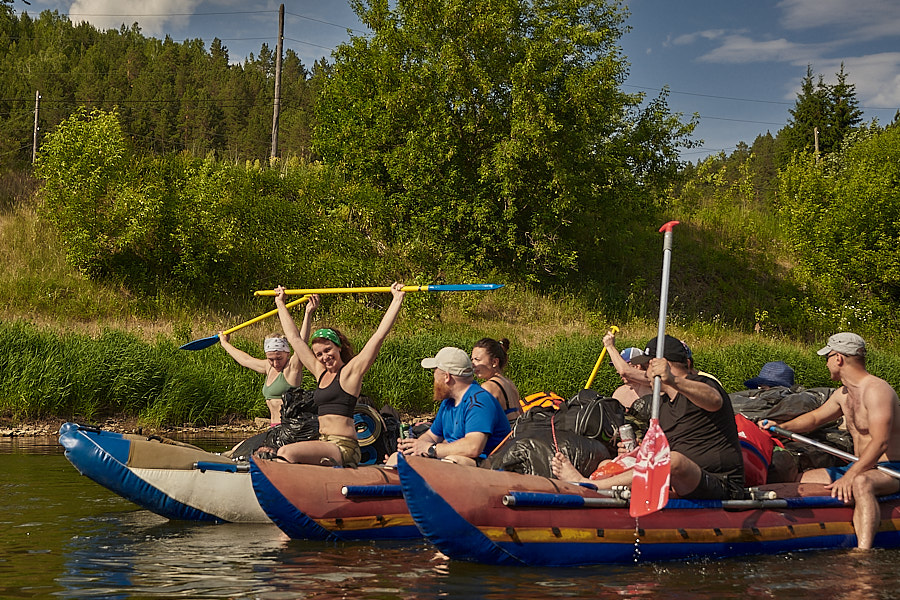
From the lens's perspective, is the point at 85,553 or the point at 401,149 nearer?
the point at 85,553

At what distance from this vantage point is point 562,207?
23.8 meters

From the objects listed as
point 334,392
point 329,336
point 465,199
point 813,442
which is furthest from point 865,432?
point 465,199

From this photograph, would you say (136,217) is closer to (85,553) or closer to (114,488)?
(114,488)

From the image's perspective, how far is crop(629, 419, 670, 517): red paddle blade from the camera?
20.7 ft

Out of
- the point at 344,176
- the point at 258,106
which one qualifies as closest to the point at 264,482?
the point at 344,176

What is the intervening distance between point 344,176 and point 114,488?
18.8 metres

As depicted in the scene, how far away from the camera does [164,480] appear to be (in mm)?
8172

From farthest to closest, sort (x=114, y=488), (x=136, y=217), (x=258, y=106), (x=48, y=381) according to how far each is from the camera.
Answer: (x=258, y=106), (x=136, y=217), (x=48, y=381), (x=114, y=488)

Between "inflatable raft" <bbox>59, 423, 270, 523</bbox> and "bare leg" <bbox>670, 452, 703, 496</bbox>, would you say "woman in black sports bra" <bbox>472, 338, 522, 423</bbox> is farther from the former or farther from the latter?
"inflatable raft" <bbox>59, 423, 270, 523</bbox>

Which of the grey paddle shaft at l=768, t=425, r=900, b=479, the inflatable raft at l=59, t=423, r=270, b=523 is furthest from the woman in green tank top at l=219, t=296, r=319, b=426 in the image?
the grey paddle shaft at l=768, t=425, r=900, b=479

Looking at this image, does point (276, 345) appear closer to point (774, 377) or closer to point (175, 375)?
point (774, 377)

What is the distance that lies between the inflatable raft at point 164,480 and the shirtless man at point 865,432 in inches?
184

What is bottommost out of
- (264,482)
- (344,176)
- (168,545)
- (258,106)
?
(168,545)

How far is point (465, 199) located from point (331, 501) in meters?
18.0
